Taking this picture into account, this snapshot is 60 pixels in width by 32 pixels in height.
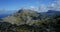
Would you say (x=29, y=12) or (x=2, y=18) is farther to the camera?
(x=29, y=12)

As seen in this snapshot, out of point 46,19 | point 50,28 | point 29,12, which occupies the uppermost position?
point 29,12

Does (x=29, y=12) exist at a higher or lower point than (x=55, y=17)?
higher

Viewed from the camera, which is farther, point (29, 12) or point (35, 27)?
point (29, 12)

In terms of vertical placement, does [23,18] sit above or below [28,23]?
above

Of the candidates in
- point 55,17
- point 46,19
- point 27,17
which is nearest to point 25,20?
point 27,17

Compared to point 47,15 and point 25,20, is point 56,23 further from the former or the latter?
point 25,20

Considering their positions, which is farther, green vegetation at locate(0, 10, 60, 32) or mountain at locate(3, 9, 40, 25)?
mountain at locate(3, 9, 40, 25)

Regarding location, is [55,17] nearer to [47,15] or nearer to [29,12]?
[47,15]

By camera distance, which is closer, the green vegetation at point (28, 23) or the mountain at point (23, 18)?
the green vegetation at point (28, 23)

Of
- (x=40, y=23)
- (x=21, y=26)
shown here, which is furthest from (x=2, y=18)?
(x=40, y=23)
